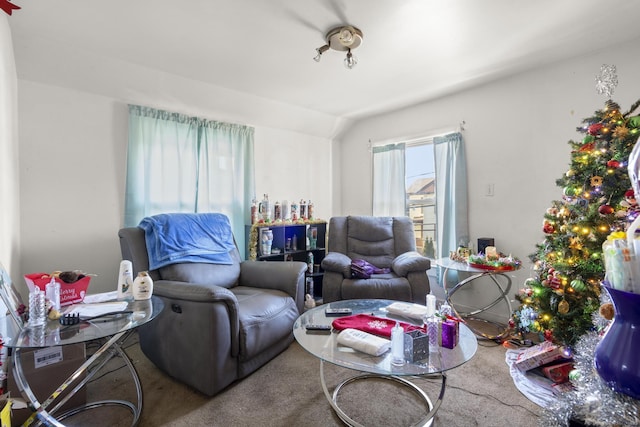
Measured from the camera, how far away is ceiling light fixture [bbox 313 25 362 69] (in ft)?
6.24

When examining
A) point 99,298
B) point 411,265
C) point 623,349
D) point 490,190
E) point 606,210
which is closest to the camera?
point 623,349

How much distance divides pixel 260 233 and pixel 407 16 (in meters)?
2.21

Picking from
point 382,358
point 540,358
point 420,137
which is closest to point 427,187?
point 420,137

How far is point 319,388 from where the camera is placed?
1752 mm

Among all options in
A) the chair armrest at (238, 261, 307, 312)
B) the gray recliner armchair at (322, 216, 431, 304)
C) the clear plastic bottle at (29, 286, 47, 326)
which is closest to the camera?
the clear plastic bottle at (29, 286, 47, 326)

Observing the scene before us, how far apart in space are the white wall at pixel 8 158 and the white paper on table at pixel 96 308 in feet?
1.69

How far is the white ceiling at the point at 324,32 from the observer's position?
5.60 feet

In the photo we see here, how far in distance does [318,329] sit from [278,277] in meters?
0.84

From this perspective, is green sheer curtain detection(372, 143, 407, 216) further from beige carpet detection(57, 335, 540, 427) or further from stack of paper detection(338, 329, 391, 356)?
stack of paper detection(338, 329, 391, 356)

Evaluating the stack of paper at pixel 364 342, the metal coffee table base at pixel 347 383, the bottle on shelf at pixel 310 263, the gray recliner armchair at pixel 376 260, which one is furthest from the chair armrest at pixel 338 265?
the stack of paper at pixel 364 342

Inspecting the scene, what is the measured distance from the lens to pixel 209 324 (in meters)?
1.60

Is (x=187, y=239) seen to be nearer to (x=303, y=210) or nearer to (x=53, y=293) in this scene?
(x=53, y=293)

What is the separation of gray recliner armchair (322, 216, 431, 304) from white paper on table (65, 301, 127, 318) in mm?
1611

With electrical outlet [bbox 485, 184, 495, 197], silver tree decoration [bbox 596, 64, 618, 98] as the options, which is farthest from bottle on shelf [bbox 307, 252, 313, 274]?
silver tree decoration [bbox 596, 64, 618, 98]
